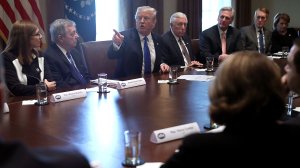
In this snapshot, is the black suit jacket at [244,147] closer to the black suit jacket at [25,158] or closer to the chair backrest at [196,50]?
the black suit jacket at [25,158]

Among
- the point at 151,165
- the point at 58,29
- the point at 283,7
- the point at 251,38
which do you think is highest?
the point at 283,7

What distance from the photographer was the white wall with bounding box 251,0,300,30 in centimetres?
874

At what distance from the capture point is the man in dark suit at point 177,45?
16.7 feet

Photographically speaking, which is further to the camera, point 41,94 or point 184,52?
point 184,52

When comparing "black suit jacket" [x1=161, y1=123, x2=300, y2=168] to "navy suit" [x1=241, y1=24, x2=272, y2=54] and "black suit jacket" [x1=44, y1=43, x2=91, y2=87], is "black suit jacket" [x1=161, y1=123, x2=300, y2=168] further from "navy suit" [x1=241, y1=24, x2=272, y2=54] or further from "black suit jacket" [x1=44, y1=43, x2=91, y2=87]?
"navy suit" [x1=241, y1=24, x2=272, y2=54]

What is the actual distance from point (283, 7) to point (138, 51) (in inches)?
206

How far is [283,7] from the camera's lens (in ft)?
29.3

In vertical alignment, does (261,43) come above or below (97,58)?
above

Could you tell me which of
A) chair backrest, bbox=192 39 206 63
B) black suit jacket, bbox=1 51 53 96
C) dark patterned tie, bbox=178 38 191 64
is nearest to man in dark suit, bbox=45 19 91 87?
black suit jacket, bbox=1 51 53 96

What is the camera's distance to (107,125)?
7.79 feet

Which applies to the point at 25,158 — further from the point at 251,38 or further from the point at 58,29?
the point at 251,38

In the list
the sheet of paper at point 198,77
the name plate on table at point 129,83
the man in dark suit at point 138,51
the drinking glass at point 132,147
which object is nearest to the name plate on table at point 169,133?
the drinking glass at point 132,147

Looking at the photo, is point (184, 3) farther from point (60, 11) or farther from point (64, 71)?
point (64, 71)

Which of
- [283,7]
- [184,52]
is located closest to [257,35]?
[184,52]
